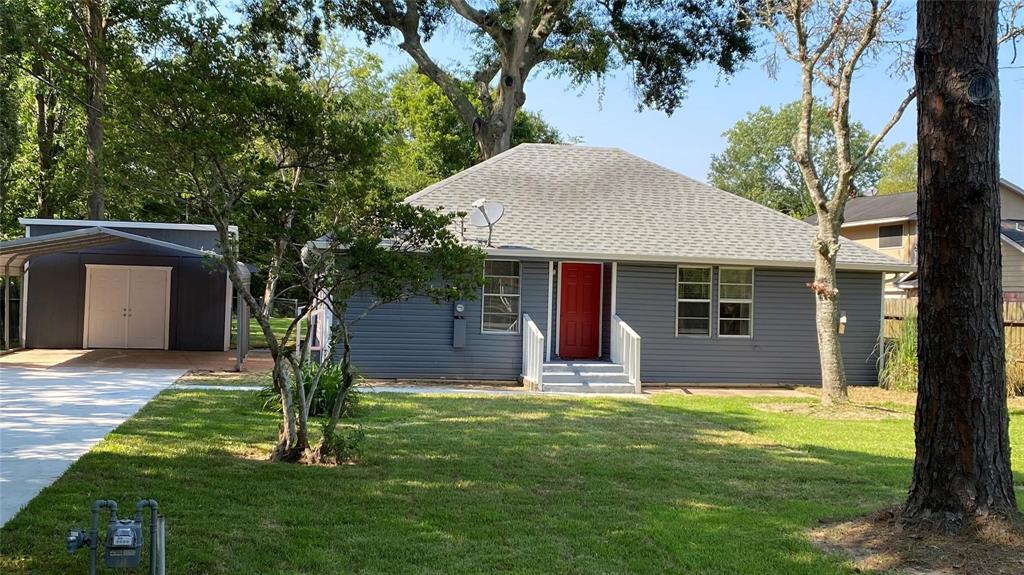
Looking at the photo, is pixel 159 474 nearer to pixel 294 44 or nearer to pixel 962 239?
pixel 962 239

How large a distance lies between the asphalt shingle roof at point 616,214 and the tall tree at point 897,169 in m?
48.6

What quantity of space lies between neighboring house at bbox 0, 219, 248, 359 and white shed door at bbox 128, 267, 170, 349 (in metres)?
0.02

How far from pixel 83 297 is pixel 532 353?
36.4 ft

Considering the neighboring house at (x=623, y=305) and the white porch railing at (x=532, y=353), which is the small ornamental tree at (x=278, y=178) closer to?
the white porch railing at (x=532, y=353)

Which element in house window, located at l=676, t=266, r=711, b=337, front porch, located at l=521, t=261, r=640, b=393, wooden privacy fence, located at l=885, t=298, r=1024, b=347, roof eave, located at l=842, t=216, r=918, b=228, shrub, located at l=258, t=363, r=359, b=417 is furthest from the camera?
roof eave, located at l=842, t=216, r=918, b=228

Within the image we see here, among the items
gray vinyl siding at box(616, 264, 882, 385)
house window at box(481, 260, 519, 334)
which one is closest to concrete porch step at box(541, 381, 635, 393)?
gray vinyl siding at box(616, 264, 882, 385)

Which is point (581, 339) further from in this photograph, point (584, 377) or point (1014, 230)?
point (1014, 230)

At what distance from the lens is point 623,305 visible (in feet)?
48.8

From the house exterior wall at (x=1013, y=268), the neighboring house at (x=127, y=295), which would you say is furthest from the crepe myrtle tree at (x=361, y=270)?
the house exterior wall at (x=1013, y=268)

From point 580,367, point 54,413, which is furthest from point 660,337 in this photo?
point 54,413

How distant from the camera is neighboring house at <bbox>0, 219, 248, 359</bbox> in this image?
59.9ft

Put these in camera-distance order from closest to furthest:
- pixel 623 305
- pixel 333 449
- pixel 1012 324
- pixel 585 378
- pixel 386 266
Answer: pixel 386 266 → pixel 333 449 → pixel 585 378 → pixel 1012 324 → pixel 623 305

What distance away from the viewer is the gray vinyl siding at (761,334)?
49.0ft

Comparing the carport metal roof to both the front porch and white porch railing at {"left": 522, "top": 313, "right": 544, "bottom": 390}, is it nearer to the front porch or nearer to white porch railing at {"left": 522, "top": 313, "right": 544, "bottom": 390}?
white porch railing at {"left": 522, "top": 313, "right": 544, "bottom": 390}
